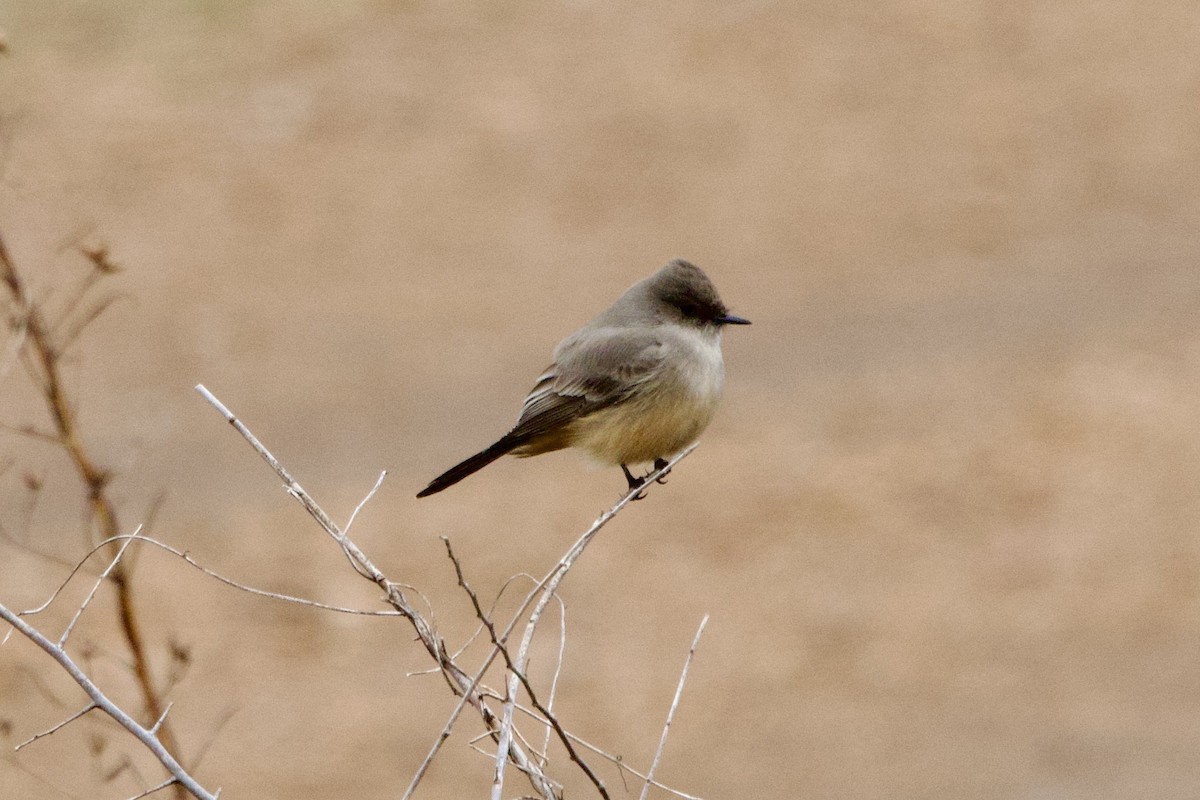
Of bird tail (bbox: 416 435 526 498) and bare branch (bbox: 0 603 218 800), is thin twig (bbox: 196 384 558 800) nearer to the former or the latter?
bare branch (bbox: 0 603 218 800)

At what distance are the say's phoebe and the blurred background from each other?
243 cm

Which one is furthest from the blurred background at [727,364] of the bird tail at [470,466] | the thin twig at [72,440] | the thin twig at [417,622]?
the thin twig at [417,622]

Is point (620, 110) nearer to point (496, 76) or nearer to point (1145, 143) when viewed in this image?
point (496, 76)

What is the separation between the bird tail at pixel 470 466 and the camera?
18.0 feet

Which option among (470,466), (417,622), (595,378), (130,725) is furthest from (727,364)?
(130,725)

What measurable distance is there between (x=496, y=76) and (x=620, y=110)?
1.63 meters

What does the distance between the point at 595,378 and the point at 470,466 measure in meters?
0.76

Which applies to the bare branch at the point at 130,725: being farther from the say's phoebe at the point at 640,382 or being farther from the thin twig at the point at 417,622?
the say's phoebe at the point at 640,382

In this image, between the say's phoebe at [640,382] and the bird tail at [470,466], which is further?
the say's phoebe at [640,382]

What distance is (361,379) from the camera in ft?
48.8

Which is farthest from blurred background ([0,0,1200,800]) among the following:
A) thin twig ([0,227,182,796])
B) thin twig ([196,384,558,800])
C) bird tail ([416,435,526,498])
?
thin twig ([196,384,558,800])

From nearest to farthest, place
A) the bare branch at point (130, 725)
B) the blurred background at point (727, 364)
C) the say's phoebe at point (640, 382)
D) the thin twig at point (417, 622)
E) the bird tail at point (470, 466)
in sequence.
A: the bare branch at point (130, 725)
the thin twig at point (417, 622)
the bird tail at point (470, 466)
the say's phoebe at point (640, 382)
the blurred background at point (727, 364)

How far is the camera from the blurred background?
11.3m

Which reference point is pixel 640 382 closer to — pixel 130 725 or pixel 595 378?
pixel 595 378
